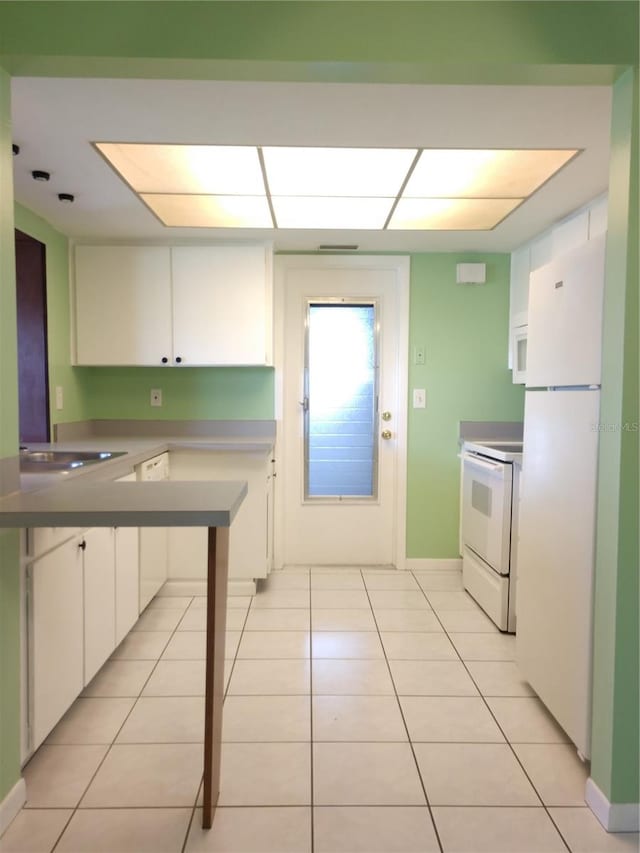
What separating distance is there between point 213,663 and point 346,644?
48.2 inches

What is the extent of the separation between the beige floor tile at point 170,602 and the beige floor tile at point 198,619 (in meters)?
0.09

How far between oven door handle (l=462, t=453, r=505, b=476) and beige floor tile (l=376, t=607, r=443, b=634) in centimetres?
88

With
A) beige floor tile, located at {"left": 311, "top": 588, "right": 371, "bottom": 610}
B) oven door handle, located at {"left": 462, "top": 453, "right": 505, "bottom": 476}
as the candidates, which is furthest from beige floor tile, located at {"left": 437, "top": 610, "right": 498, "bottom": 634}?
oven door handle, located at {"left": 462, "top": 453, "right": 505, "bottom": 476}

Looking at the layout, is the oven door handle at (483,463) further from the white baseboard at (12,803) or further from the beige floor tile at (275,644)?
the white baseboard at (12,803)

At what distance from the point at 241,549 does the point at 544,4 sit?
9.06 feet

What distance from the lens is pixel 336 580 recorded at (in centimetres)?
339

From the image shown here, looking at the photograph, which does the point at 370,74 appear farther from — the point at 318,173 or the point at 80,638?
the point at 80,638

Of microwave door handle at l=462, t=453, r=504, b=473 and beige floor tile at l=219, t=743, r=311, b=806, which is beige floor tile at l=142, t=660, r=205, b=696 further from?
microwave door handle at l=462, t=453, r=504, b=473

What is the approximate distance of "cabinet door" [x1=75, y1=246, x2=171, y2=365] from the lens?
3.21 metres

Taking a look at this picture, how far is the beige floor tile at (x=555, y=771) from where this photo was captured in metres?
1.59

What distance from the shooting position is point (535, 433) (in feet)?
6.53

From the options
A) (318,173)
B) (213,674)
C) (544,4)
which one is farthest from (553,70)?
(213,674)

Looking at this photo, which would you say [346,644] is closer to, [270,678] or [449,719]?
[270,678]

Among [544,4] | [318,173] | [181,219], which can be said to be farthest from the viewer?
[181,219]
